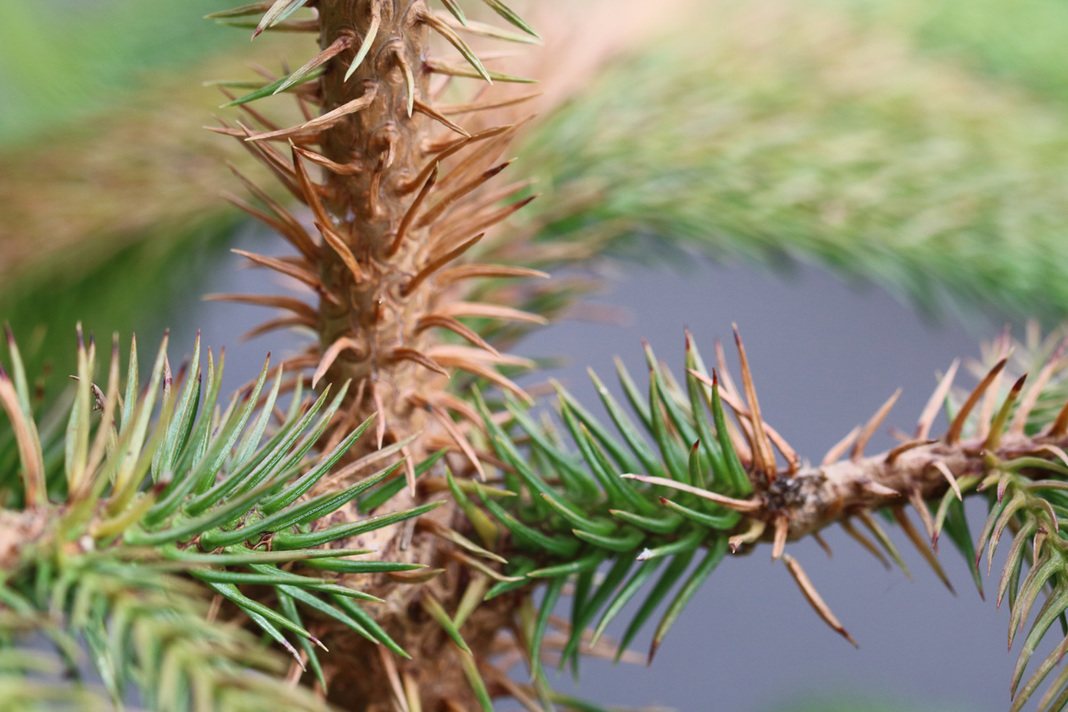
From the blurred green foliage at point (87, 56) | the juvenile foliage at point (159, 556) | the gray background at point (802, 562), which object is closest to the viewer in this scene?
the juvenile foliage at point (159, 556)

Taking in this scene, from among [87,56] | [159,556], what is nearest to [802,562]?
[87,56]

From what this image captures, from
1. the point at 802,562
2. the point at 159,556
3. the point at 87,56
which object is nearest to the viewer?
the point at 159,556

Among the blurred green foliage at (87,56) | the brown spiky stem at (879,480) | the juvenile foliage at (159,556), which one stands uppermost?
the blurred green foliage at (87,56)

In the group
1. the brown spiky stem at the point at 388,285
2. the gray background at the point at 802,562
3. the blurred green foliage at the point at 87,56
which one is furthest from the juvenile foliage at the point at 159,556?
the gray background at the point at 802,562

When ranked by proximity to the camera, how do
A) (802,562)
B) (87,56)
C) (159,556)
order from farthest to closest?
(802,562) → (87,56) → (159,556)

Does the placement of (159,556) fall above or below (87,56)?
below

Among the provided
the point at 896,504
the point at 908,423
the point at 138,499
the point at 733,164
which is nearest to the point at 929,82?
the point at 733,164

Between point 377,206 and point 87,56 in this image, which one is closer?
point 377,206

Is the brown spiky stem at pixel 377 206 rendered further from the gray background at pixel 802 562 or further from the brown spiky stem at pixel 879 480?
the gray background at pixel 802 562

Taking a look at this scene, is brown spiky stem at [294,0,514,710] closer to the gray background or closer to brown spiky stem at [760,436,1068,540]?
brown spiky stem at [760,436,1068,540]

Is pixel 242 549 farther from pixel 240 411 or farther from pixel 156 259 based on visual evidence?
pixel 156 259

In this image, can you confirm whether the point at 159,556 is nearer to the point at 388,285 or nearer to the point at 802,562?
the point at 388,285
